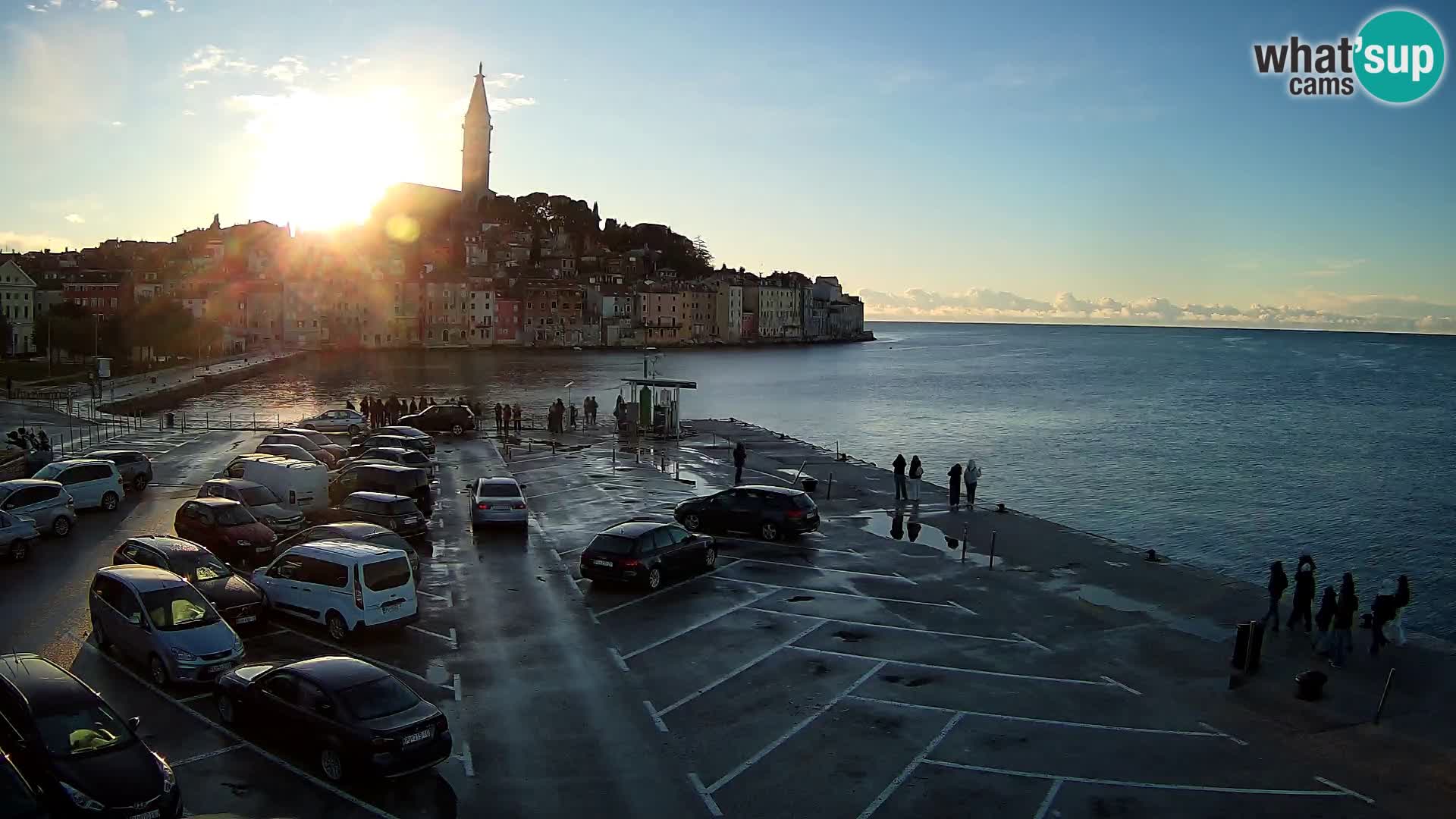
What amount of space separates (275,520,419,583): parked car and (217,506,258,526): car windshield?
171 cm

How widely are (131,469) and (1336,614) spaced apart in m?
29.6

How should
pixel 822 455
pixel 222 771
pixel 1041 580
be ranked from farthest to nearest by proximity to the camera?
pixel 822 455, pixel 1041 580, pixel 222 771

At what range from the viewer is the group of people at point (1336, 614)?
52.3 ft

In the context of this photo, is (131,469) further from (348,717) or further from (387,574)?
(348,717)

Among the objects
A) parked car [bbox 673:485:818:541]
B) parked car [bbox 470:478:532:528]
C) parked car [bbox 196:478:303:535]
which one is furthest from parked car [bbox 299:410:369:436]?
parked car [bbox 673:485:818:541]

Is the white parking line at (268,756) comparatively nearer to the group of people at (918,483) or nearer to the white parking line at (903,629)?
the white parking line at (903,629)

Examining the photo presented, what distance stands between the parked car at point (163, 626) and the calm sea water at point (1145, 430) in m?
26.2

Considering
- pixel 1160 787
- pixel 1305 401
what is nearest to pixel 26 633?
pixel 1160 787

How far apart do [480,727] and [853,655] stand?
233 inches

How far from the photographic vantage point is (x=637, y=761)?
11.9 meters

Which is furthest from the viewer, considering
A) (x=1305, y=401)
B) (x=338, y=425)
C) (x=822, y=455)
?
(x=1305, y=401)

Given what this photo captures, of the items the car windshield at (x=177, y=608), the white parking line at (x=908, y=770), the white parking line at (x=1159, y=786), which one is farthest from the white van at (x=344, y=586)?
the white parking line at (x=1159, y=786)

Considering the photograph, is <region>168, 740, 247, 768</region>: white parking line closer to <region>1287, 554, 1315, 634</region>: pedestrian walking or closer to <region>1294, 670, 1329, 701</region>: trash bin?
<region>1294, 670, 1329, 701</region>: trash bin

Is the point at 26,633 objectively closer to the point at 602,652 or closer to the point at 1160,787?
the point at 602,652
